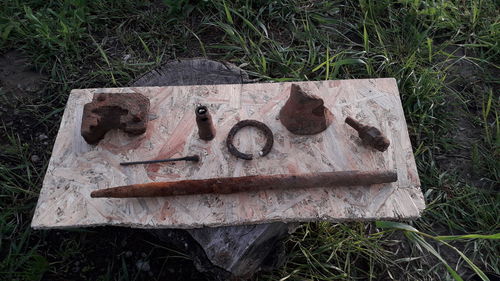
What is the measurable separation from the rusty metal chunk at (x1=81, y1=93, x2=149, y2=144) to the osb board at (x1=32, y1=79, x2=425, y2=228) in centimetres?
8

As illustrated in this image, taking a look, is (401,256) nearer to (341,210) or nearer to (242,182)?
(341,210)

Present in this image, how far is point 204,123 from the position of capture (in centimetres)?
259

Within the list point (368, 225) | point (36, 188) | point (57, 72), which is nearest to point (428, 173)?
point (368, 225)

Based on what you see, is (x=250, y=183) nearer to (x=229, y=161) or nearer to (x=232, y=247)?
(x=229, y=161)

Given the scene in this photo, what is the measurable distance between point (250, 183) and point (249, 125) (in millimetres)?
516

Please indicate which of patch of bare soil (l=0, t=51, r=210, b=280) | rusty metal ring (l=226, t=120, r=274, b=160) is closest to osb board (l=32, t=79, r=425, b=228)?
rusty metal ring (l=226, t=120, r=274, b=160)

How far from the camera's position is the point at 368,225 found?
3.15 m

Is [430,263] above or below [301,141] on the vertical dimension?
below

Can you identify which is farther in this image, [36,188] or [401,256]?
[36,188]

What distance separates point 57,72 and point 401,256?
11.4ft

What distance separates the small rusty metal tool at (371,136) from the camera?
2584 mm

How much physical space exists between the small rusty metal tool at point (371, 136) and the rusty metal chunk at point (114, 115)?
4.74ft

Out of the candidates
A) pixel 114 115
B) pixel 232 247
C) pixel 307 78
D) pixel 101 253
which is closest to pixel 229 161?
pixel 232 247

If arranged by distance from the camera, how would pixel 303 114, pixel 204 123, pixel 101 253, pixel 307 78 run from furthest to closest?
pixel 307 78 < pixel 101 253 < pixel 303 114 < pixel 204 123
